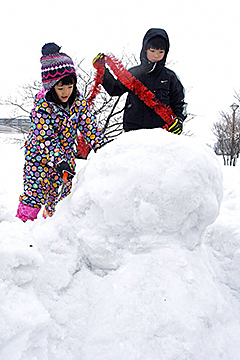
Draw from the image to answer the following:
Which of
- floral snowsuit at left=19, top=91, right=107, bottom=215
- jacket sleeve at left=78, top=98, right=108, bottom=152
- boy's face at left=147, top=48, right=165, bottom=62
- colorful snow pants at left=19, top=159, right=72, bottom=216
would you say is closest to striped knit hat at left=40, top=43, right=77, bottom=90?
floral snowsuit at left=19, top=91, right=107, bottom=215

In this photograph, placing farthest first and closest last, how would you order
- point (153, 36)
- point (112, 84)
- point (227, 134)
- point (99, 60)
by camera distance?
point (227, 134) → point (112, 84) → point (99, 60) → point (153, 36)

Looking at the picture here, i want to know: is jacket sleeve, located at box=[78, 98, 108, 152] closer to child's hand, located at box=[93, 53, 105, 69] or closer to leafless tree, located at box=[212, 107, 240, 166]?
child's hand, located at box=[93, 53, 105, 69]

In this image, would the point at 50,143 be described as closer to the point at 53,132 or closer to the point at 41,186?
the point at 53,132

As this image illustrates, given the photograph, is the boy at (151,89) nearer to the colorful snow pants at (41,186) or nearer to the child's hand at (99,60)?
the child's hand at (99,60)

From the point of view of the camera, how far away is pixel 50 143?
97.0 inches

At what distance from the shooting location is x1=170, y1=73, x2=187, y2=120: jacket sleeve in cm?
329

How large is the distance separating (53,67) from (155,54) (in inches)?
54.4

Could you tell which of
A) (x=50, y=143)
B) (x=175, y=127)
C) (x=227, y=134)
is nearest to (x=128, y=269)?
(x=50, y=143)

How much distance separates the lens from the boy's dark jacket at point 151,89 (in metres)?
3.24

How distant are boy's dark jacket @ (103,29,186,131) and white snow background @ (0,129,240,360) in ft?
4.63

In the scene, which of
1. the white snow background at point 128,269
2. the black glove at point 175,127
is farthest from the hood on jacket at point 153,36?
the white snow background at point 128,269

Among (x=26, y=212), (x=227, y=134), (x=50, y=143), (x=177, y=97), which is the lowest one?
(x=227, y=134)

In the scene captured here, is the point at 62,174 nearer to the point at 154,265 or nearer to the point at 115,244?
the point at 115,244

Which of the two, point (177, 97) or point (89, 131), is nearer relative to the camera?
point (89, 131)
